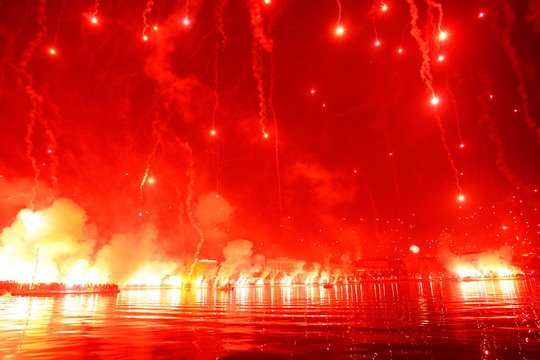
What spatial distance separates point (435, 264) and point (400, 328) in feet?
644

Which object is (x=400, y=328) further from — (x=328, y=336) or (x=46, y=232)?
(x=46, y=232)

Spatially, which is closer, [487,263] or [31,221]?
[31,221]

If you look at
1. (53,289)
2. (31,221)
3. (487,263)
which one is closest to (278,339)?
(53,289)

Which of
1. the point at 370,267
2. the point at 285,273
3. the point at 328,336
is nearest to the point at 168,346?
the point at 328,336

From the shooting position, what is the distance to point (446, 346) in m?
12.1

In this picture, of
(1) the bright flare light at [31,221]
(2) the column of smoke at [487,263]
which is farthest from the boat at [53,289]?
(2) the column of smoke at [487,263]

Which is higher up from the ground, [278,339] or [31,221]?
[31,221]

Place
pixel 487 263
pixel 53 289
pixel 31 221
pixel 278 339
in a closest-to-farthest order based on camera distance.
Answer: pixel 278 339 < pixel 53 289 < pixel 31 221 < pixel 487 263

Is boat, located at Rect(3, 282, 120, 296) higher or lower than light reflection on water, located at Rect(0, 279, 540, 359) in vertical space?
higher

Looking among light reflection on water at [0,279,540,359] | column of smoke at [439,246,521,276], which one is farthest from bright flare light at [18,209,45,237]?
column of smoke at [439,246,521,276]

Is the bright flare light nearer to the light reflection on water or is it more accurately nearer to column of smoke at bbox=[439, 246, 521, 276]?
the light reflection on water

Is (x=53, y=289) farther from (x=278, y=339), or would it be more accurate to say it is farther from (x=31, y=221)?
(x=278, y=339)

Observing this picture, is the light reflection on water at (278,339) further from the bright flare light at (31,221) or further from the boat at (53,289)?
the bright flare light at (31,221)

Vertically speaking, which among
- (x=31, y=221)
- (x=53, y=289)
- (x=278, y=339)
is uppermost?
(x=31, y=221)
